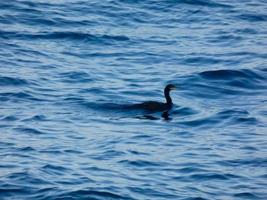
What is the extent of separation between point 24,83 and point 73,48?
3.77 meters

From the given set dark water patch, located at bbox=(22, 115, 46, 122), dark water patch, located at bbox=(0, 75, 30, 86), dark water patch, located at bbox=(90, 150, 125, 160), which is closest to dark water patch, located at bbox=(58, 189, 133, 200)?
dark water patch, located at bbox=(90, 150, 125, 160)

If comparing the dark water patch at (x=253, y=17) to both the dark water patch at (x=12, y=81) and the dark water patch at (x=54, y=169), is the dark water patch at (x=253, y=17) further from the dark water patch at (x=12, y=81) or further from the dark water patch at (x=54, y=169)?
the dark water patch at (x=54, y=169)

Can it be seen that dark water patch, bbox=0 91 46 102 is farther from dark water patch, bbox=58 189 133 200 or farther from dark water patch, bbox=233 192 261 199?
dark water patch, bbox=233 192 261 199

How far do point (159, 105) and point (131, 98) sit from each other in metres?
0.87

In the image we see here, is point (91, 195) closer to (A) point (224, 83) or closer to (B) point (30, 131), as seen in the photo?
(B) point (30, 131)

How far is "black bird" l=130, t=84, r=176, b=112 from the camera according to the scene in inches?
841

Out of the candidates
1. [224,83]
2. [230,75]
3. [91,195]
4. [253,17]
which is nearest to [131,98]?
[224,83]

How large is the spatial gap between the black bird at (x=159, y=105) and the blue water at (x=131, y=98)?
0.33 m

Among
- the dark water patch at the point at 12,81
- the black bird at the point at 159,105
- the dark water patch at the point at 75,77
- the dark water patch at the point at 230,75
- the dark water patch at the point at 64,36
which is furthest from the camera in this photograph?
the dark water patch at the point at 64,36

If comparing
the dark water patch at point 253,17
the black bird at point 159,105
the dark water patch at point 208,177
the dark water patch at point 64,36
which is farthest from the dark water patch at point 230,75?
the dark water patch at point 208,177

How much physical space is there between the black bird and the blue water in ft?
1.10

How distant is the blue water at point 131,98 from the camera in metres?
15.6

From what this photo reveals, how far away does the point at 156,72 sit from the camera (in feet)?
80.8

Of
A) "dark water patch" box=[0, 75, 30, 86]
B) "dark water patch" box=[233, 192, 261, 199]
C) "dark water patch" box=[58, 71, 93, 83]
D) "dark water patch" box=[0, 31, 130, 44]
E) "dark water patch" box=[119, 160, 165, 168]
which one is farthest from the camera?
"dark water patch" box=[0, 31, 130, 44]
